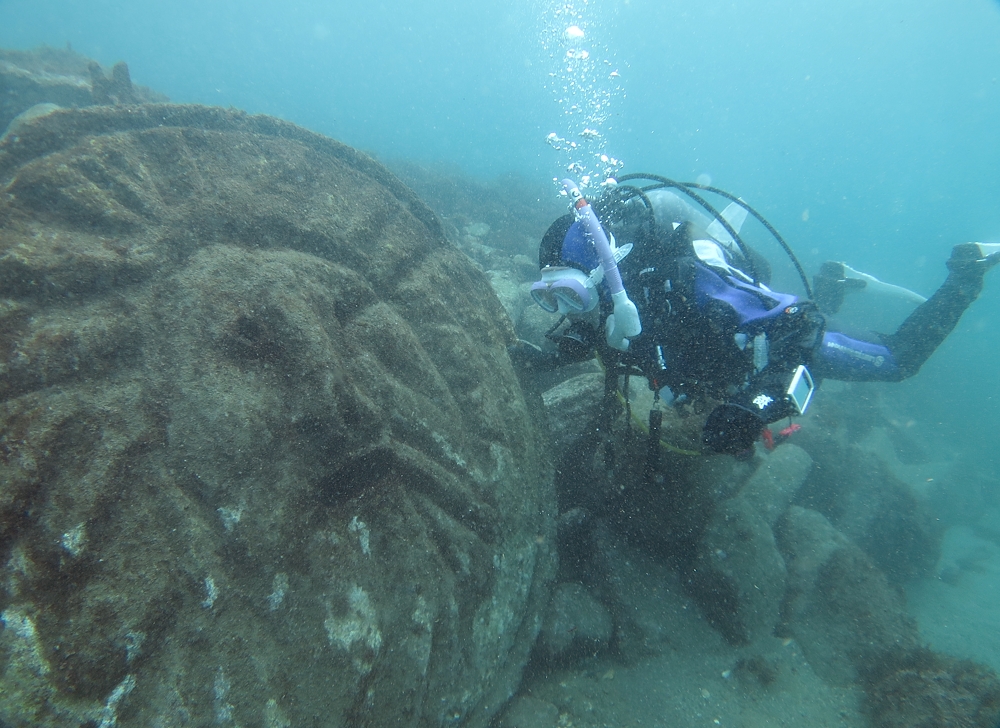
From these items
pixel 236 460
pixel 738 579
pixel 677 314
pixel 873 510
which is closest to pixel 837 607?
pixel 738 579

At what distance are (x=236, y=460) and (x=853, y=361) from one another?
7259mm

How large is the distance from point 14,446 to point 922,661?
8.19m

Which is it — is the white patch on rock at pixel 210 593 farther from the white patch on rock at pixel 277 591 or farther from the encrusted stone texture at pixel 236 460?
the white patch on rock at pixel 277 591

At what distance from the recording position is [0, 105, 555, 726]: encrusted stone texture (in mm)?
2049

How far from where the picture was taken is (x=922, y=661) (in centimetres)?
481

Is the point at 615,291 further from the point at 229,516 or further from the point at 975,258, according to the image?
the point at 975,258

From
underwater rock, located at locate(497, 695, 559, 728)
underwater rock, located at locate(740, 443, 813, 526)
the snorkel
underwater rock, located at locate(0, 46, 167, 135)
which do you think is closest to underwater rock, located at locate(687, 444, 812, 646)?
underwater rock, located at locate(740, 443, 813, 526)

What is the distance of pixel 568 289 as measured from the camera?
3.67 metres

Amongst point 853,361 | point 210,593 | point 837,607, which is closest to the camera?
point 210,593

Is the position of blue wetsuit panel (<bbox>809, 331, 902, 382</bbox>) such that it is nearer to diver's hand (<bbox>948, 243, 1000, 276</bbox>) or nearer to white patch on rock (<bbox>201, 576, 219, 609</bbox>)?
diver's hand (<bbox>948, 243, 1000, 276</bbox>)

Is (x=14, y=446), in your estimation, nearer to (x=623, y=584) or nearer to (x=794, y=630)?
(x=623, y=584)

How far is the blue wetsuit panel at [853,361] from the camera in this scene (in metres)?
5.80

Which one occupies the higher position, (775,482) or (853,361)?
(853,361)

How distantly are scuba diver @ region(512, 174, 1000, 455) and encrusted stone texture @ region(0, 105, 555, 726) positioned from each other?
107 centimetres
